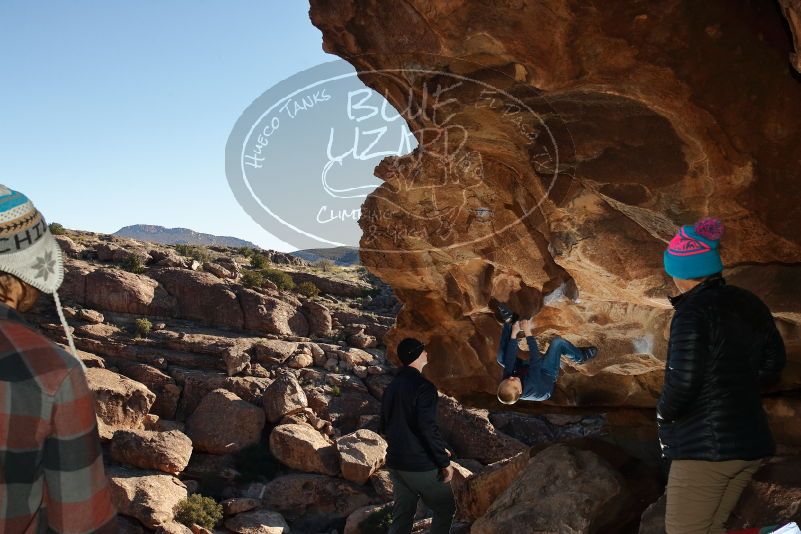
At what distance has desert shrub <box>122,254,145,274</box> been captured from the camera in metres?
30.7

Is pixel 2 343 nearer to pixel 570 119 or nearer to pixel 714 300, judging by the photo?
pixel 714 300

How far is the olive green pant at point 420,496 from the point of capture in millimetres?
5113

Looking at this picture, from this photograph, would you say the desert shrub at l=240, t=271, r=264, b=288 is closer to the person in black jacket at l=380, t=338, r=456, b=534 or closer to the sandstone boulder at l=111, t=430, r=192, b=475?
the sandstone boulder at l=111, t=430, r=192, b=475

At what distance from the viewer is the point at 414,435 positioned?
16.6 feet

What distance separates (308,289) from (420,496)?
2992cm

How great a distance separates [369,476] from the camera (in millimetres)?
21016

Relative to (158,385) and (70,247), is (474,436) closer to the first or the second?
(158,385)

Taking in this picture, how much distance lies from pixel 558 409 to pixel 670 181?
5.68 metres

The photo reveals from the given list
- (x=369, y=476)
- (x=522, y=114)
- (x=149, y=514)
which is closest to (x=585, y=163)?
(x=522, y=114)

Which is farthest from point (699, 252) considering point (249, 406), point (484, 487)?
point (249, 406)

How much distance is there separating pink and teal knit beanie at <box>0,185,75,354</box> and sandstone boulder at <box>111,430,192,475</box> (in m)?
19.9

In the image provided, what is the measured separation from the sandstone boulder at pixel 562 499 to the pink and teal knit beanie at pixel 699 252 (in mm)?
3699

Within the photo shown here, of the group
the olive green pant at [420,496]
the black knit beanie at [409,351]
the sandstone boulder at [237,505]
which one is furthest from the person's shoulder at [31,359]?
the sandstone boulder at [237,505]

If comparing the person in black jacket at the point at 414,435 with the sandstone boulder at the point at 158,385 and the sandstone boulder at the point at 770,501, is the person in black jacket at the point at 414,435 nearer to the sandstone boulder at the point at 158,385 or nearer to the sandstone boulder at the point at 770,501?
the sandstone boulder at the point at 770,501
